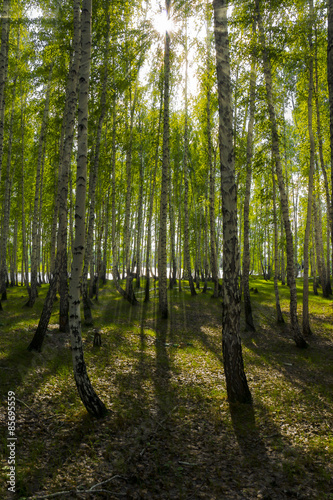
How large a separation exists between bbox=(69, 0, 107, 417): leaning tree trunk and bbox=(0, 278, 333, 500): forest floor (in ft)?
1.54

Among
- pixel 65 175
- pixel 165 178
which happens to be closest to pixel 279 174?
pixel 165 178

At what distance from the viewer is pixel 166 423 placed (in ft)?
17.6

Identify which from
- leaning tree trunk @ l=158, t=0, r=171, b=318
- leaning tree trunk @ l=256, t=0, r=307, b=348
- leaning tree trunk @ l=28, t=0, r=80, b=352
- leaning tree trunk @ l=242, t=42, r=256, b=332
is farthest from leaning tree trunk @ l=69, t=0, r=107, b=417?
leaning tree trunk @ l=242, t=42, r=256, b=332

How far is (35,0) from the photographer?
34.0 feet

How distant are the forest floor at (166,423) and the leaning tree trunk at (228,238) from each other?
2.06 feet

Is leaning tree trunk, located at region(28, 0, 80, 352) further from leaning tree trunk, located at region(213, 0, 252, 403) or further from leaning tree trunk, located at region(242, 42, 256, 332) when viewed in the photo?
leaning tree trunk, located at region(242, 42, 256, 332)

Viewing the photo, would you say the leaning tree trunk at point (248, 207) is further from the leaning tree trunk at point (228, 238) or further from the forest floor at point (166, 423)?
the leaning tree trunk at point (228, 238)

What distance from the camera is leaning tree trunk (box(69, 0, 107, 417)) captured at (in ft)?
16.8

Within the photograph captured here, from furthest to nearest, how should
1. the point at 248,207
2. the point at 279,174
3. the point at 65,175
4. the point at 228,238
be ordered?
the point at 248,207, the point at 279,174, the point at 65,175, the point at 228,238

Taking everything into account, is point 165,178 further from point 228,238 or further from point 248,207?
point 228,238

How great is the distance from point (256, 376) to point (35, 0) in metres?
14.0

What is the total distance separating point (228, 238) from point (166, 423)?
361cm

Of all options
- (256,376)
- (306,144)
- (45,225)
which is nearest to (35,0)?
(306,144)

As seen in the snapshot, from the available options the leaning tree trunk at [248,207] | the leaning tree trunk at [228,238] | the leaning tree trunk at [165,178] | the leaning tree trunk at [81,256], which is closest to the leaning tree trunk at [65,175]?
the leaning tree trunk at [81,256]
